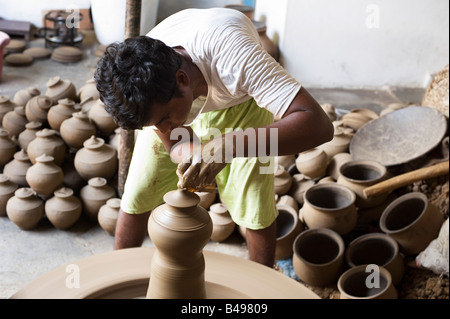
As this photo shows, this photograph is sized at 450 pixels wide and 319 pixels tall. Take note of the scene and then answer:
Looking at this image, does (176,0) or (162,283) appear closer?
(162,283)

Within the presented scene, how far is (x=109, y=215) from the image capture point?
2.97m

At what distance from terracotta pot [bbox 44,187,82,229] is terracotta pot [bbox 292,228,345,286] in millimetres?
1189

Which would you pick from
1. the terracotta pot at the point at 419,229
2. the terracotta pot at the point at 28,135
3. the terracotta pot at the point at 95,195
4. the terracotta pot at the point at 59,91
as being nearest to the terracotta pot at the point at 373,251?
the terracotta pot at the point at 419,229

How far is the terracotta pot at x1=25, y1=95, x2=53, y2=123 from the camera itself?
3.51 metres

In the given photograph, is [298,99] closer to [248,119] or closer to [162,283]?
[248,119]

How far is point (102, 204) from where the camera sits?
3.11 metres

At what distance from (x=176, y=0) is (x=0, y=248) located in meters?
2.63

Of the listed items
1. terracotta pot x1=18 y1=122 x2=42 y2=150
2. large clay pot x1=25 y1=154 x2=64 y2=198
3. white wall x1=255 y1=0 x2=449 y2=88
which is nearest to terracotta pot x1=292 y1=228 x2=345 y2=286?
large clay pot x1=25 y1=154 x2=64 y2=198

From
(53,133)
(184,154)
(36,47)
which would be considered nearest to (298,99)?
(184,154)

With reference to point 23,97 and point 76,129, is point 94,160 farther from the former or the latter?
point 23,97

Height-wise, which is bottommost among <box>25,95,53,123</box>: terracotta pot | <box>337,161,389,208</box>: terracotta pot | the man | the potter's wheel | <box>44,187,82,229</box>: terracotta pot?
<box>44,187,82,229</box>: terracotta pot

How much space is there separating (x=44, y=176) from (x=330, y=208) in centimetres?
156

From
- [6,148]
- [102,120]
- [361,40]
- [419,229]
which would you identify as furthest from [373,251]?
[361,40]

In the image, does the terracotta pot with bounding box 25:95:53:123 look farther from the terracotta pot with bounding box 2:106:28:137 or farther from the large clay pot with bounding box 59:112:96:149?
the large clay pot with bounding box 59:112:96:149
